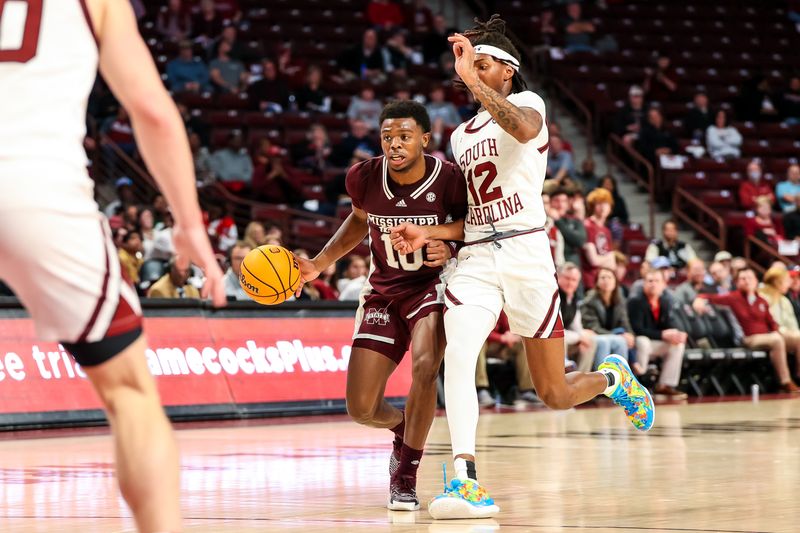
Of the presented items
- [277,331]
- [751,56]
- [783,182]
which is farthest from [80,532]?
[751,56]

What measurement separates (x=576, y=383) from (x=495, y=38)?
5.58 feet

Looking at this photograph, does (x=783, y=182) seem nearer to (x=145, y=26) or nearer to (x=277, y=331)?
(x=145, y=26)

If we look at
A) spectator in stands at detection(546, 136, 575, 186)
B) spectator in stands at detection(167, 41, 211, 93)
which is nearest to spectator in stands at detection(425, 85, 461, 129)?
spectator in stands at detection(546, 136, 575, 186)

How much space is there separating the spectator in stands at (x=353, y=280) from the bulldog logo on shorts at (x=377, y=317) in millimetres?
6647

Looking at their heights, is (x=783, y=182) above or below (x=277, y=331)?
below

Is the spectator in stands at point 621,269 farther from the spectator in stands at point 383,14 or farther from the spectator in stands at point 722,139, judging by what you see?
the spectator in stands at point 383,14

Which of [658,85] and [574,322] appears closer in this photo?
[574,322]

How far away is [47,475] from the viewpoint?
732 cm

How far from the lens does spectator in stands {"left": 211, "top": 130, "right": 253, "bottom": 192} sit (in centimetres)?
1719

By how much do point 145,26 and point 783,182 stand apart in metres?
10.1

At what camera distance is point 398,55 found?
21062 millimetres

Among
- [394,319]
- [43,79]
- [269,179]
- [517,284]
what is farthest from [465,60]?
[269,179]

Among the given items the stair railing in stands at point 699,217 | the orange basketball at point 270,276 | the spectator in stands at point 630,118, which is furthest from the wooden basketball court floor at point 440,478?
the spectator in stands at point 630,118

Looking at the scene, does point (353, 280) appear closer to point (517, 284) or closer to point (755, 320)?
point (755, 320)
